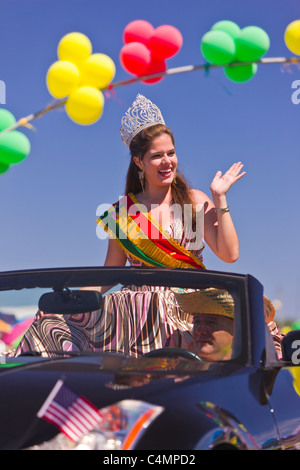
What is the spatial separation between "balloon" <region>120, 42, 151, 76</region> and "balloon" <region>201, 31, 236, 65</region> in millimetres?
218

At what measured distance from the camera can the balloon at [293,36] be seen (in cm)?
290

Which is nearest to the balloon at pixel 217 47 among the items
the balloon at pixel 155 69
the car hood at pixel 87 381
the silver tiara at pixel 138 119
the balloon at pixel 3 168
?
the balloon at pixel 155 69

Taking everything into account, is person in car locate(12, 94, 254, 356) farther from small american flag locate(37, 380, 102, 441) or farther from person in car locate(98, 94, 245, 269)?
small american flag locate(37, 380, 102, 441)

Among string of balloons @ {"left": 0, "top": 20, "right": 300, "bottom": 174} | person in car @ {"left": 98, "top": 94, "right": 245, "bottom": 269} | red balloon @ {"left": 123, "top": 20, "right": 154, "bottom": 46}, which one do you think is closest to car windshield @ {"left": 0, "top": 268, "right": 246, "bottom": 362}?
string of balloons @ {"left": 0, "top": 20, "right": 300, "bottom": 174}

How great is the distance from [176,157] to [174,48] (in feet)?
7.63

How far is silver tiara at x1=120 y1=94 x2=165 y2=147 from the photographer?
5614mm

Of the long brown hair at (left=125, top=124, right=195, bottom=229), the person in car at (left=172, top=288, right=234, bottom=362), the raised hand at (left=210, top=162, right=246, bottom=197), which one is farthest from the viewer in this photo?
the long brown hair at (left=125, top=124, right=195, bottom=229)

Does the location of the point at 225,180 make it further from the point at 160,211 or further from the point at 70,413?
the point at 70,413

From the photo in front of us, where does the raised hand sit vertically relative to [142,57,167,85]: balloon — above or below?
above

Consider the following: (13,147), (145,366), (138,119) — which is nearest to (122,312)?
(145,366)

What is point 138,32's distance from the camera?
2924mm
